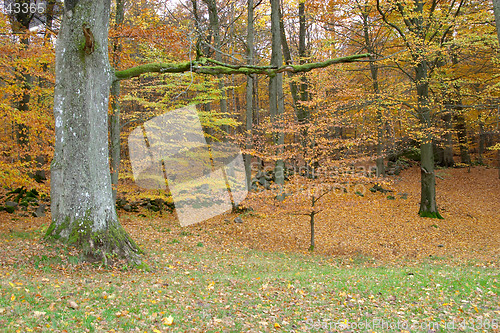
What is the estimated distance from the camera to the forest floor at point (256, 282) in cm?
430

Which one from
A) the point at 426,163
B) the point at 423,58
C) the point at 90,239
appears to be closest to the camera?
the point at 90,239

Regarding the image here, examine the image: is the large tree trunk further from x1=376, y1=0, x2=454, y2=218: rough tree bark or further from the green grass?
x1=376, y1=0, x2=454, y2=218: rough tree bark

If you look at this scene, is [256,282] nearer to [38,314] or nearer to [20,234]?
[38,314]

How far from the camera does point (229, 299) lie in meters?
5.39

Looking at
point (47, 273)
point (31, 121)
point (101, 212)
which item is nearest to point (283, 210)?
point (101, 212)

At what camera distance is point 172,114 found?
1367 centimetres

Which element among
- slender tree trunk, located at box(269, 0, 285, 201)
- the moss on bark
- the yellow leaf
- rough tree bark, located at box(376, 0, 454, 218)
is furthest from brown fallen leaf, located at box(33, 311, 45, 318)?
rough tree bark, located at box(376, 0, 454, 218)

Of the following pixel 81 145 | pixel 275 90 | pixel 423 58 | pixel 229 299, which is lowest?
pixel 229 299

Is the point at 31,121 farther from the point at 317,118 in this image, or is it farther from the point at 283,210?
the point at 317,118

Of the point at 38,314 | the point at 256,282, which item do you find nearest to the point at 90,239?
the point at 38,314

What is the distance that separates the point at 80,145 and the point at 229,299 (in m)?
3.83

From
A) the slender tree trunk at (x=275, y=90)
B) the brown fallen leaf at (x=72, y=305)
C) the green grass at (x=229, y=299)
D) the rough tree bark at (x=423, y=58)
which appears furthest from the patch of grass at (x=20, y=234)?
the rough tree bark at (x=423, y=58)

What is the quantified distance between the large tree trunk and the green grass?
1.71 feet

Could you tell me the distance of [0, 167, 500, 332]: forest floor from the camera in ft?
14.1
